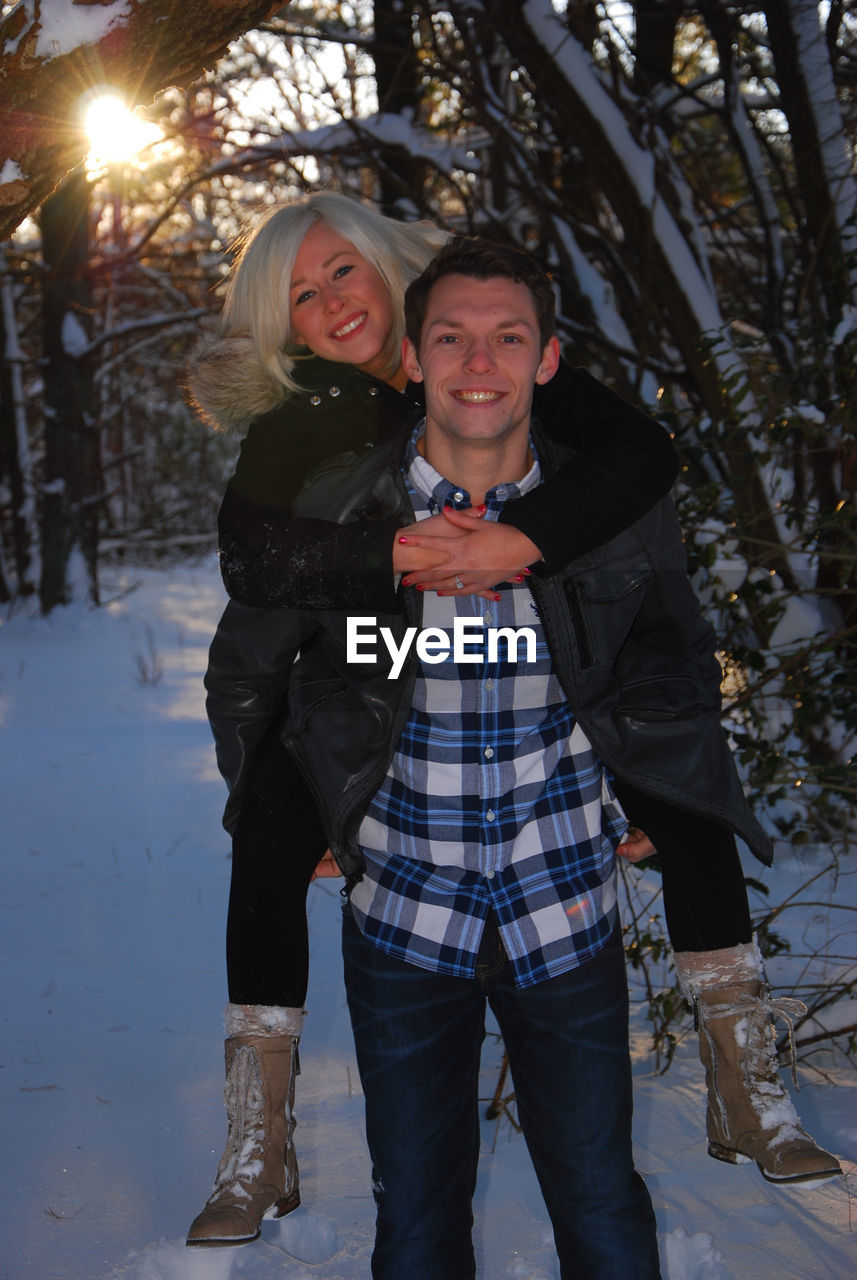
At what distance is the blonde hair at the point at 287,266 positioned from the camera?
2.41m

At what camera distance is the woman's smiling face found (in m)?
2.45

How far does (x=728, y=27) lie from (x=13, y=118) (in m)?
4.60

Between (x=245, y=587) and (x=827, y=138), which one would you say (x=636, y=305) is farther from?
(x=245, y=587)

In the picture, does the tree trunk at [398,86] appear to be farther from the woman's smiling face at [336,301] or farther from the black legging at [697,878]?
the black legging at [697,878]

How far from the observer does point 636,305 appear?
5.63 metres

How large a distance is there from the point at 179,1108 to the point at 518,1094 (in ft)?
5.47

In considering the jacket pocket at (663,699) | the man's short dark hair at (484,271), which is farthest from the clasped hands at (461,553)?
the man's short dark hair at (484,271)

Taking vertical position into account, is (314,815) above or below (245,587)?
below

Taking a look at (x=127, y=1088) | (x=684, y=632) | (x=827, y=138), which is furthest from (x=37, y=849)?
(x=827, y=138)

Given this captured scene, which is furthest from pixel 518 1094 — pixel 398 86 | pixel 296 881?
pixel 398 86

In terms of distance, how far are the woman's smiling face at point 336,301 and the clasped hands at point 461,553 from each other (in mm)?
707

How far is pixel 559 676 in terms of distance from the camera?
1910 mm

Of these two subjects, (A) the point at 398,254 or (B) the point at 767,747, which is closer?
(A) the point at 398,254

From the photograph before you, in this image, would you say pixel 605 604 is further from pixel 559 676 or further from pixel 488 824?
pixel 488 824
